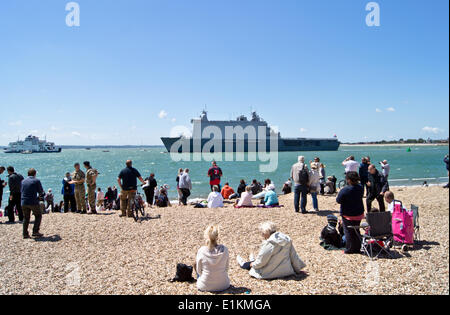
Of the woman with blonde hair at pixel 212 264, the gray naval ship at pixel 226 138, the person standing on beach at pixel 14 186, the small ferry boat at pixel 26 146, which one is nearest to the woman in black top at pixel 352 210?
the woman with blonde hair at pixel 212 264

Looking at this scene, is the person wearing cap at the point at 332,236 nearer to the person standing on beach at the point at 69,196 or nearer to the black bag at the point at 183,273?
the black bag at the point at 183,273

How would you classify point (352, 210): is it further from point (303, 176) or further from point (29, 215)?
point (29, 215)

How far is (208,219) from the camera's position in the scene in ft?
25.2

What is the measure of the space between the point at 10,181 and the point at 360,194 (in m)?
8.45

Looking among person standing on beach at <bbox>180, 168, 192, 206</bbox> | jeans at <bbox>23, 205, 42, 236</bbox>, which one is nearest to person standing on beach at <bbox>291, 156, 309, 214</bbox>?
person standing on beach at <bbox>180, 168, 192, 206</bbox>

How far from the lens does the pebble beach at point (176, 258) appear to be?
12.1 ft

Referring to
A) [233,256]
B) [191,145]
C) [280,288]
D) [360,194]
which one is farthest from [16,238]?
[191,145]

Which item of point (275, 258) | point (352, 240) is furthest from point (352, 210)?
point (275, 258)

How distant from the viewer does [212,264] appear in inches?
143

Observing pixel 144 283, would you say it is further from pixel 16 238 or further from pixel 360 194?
pixel 16 238

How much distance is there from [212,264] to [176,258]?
167cm

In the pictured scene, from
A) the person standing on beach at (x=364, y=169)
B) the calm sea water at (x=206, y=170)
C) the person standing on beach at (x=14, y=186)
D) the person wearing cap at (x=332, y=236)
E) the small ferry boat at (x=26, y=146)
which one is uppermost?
the small ferry boat at (x=26, y=146)

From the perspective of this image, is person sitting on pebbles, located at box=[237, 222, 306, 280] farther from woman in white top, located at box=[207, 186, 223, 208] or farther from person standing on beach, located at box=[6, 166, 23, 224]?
person standing on beach, located at box=[6, 166, 23, 224]

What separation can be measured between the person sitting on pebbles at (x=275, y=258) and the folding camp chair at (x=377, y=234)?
55.5 inches
